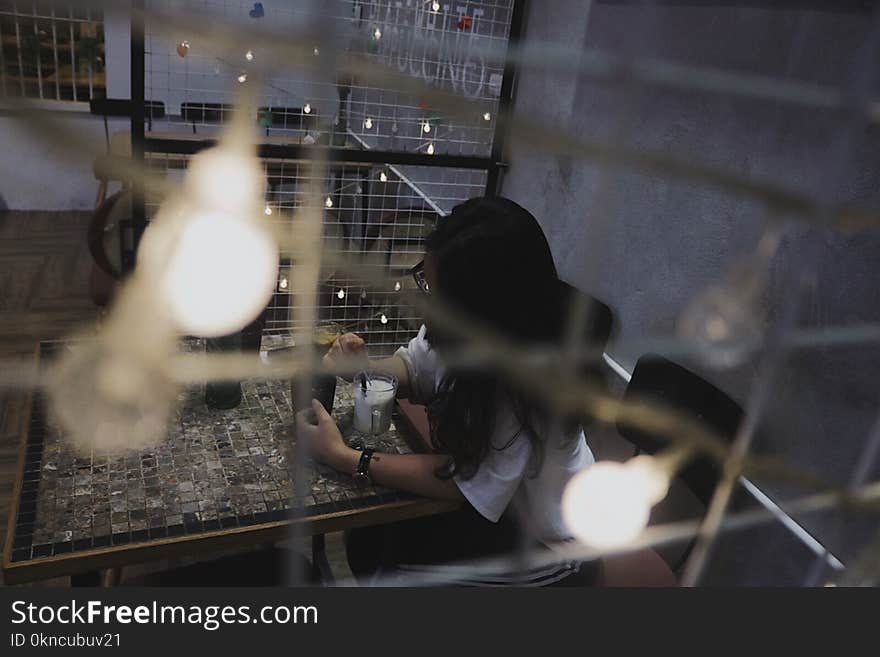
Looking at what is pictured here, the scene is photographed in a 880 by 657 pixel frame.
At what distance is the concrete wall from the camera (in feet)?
3.63

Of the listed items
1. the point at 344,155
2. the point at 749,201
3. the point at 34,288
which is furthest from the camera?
the point at 34,288

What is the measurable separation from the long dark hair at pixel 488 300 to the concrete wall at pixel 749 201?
117 millimetres

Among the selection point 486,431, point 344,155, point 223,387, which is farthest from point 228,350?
point 344,155

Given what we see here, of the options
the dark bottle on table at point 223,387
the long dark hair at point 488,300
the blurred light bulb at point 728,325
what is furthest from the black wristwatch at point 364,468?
the blurred light bulb at point 728,325

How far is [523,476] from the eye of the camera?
1.02 meters

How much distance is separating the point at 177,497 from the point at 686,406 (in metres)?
0.88

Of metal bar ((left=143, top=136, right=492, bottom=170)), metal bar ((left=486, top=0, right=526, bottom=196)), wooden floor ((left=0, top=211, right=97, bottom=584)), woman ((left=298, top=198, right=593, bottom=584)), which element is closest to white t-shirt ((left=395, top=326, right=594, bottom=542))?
woman ((left=298, top=198, right=593, bottom=584))

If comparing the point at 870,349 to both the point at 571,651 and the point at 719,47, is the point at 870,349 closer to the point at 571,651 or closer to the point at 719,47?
the point at 719,47

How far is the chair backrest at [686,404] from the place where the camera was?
1.24 meters

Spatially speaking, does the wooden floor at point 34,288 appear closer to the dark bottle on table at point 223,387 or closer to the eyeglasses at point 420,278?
the dark bottle on table at point 223,387

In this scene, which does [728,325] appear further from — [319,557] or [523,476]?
[319,557]

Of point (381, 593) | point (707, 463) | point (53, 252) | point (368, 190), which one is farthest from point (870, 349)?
point (53, 252)

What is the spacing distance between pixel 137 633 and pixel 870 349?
1068 mm

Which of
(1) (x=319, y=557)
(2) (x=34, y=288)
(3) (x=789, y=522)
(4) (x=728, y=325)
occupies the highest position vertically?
(4) (x=728, y=325)
